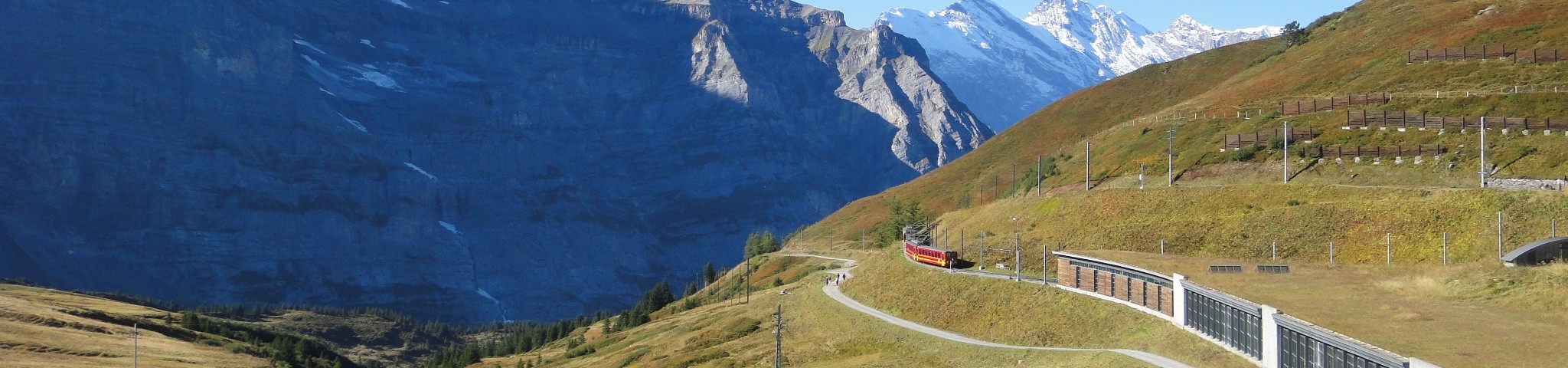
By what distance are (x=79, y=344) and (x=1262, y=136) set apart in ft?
430

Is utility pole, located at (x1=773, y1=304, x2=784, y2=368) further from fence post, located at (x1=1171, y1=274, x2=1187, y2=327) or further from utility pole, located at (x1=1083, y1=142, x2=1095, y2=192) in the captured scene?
utility pole, located at (x1=1083, y1=142, x2=1095, y2=192)

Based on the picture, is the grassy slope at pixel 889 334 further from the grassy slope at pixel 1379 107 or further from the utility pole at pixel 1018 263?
the grassy slope at pixel 1379 107

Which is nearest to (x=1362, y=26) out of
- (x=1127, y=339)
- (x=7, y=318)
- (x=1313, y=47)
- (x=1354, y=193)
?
(x=1313, y=47)

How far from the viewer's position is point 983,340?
7494 cm

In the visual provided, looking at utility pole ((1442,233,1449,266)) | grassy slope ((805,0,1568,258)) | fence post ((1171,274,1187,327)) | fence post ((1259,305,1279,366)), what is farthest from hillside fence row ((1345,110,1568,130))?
fence post ((1259,305,1279,366))

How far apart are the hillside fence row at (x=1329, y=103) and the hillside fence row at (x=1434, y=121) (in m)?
5.46

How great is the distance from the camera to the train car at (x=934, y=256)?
10150 centimetres

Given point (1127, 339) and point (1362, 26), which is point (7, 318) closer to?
point (1127, 339)

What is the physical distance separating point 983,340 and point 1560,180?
155 ft

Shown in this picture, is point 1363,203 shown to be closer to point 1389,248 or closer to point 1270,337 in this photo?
point 1389,248

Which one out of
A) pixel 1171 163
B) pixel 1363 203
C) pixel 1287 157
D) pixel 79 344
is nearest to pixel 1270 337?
pixel 1363 203

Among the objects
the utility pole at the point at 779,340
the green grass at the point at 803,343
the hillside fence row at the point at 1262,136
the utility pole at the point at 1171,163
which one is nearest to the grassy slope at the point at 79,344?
the green grass at the point at 803,343

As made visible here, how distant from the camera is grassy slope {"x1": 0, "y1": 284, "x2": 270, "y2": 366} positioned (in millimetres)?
141125

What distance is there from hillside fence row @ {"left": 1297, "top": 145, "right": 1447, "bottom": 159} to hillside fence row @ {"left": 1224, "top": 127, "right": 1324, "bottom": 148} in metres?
3.70
